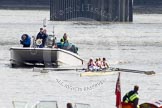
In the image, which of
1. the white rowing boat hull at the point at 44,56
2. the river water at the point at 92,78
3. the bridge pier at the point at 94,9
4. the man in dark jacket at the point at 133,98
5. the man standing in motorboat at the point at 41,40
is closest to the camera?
the man in dark jacket at the point at 133,98

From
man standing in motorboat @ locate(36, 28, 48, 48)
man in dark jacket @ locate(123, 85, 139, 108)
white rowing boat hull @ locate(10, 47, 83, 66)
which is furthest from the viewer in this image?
white rowing boat hull @ locate(10, 47, 83, 66)

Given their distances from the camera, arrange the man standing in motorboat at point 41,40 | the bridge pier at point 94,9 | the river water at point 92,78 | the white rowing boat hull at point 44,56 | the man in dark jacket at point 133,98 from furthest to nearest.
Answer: the bridge pier at point 94,9, the white rowing boat hull at point 44,56, the man standing in motorboat at point 41,40, the river water at point 92,78, the man in dark jacket at point 133,98

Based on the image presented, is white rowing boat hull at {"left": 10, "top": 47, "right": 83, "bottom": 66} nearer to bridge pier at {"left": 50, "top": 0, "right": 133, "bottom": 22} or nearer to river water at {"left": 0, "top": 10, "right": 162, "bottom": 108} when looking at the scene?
river water at {"left": 0, "top": 10, "right": 162, "bottom": 108}

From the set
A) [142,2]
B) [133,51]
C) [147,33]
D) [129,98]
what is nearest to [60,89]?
[129,98]

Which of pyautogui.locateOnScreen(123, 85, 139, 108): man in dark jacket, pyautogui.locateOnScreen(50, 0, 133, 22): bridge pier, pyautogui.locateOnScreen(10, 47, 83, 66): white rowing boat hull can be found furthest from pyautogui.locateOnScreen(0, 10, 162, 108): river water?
pyautogui.locateOnScreen(50, 0, 133, 22): bridge pier

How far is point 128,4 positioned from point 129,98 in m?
74.8

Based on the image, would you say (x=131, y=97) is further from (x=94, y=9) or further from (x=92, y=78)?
(x=94, y=9)

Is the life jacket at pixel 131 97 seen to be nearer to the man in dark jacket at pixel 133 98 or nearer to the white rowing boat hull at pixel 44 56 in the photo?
the man in dark jacket at pixel 133 98

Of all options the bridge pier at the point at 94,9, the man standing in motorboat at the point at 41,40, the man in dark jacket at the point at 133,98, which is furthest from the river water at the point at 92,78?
the bridge pier at the point at 94,9

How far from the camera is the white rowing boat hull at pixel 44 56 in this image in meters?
43.7

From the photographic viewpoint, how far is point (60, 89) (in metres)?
37.8

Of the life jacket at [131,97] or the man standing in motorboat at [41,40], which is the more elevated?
the man standing in motorboat at [41,40]

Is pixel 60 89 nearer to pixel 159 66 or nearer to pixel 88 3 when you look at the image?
pixel 159 66

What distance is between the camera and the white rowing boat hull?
143 feet
